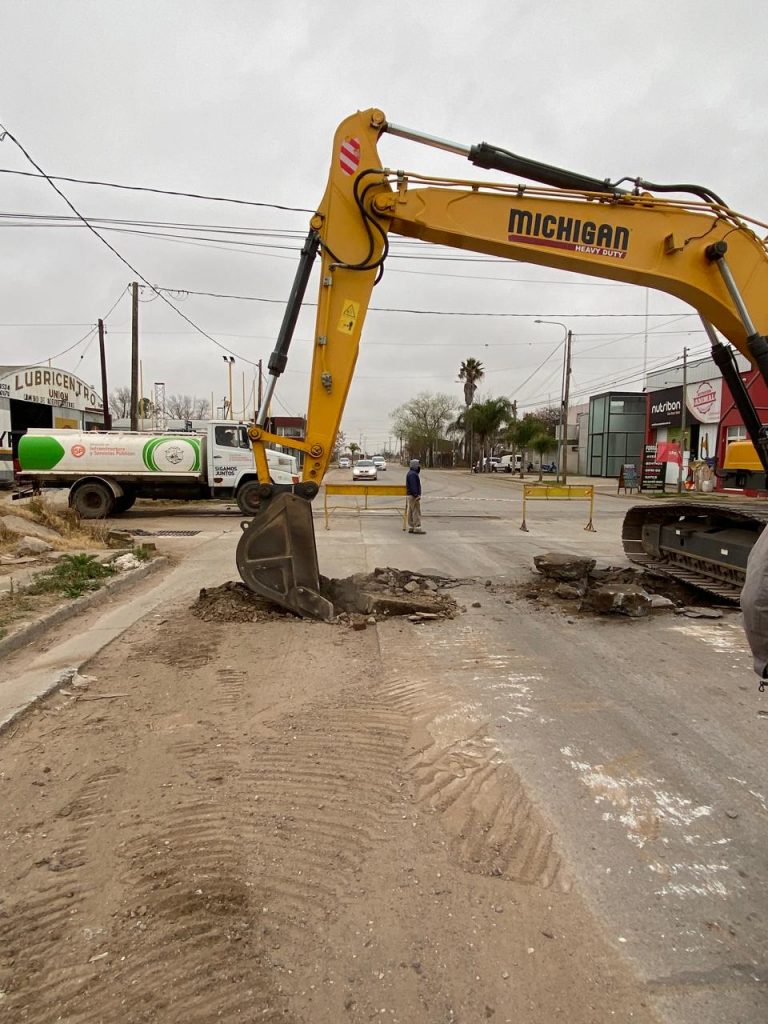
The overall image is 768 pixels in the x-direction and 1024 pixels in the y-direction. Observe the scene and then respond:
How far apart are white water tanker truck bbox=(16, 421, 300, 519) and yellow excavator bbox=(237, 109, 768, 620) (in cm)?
1064

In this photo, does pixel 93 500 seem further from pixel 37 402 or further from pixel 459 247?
pixel 37 402

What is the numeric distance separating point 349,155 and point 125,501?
14.6m

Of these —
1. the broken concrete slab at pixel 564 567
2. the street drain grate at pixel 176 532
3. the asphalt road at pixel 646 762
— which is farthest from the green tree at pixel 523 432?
the asphalt road at pixel 646 762

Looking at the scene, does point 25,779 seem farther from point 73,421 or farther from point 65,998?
point 73,421

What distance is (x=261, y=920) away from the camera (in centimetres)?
228

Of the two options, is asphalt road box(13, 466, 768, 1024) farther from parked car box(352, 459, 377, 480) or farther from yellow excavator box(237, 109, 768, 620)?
parked car box(352, 459, 377, 480)

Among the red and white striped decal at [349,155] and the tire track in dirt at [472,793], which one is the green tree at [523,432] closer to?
the red and white striped decal at [349,155]

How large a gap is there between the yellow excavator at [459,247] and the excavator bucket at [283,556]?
1cm

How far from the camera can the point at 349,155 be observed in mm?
6293

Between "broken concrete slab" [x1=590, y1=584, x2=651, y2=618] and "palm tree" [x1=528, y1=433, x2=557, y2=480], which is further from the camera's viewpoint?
"palm tree" [x1=528, y1=433, x2=557, y2=480]

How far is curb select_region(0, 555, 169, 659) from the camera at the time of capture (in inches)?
214

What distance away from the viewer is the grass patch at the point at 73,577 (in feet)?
23.9

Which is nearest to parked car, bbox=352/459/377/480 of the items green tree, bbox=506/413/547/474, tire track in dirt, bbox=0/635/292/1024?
green tree, bbox=506/413/547/474

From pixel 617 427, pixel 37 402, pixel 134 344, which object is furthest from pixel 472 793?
pixel 617 427
